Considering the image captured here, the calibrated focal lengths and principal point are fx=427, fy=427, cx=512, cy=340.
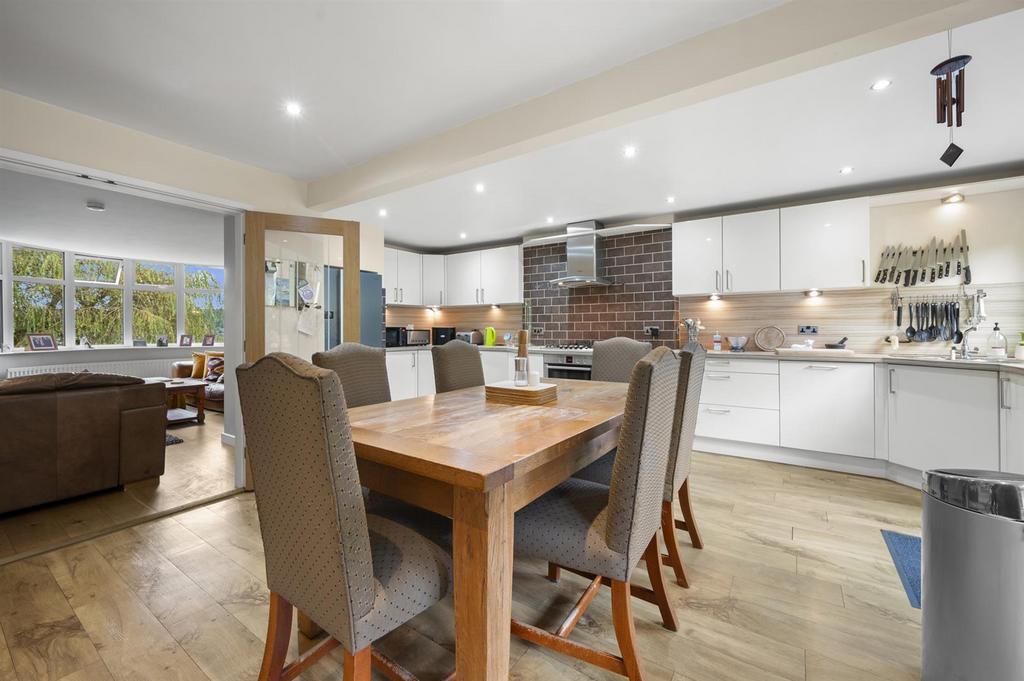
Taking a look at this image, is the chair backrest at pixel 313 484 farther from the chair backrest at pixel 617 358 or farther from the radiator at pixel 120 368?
the radiator at pixel 120 368

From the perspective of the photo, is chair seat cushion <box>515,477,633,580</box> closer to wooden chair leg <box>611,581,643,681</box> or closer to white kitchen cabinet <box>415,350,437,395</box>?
wooden chair leg <box>611,581,643,681</box>

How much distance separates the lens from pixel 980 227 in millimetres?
3316

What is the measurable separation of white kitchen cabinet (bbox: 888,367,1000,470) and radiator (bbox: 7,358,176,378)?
8.81 metres

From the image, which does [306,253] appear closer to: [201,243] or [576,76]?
[576,76]

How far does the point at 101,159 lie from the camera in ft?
8.13

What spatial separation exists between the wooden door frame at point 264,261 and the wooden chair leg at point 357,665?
2.67 metres

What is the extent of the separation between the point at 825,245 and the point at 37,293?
9608mm

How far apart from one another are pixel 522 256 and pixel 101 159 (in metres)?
3.95

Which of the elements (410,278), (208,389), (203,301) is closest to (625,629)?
(410,278)

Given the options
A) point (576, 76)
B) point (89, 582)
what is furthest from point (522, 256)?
point (89, 582)

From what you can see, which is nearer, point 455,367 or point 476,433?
point 476,433

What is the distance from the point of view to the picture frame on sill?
578cm

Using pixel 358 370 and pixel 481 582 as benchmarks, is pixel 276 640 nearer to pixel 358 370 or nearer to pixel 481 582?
pixel 481 582

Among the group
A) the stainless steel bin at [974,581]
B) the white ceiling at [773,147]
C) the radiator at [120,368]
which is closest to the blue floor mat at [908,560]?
the stainless steel bin at [974,581]
